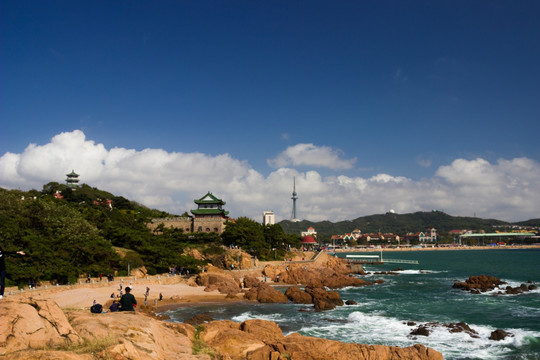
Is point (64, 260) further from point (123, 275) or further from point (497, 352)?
point (497, 352)

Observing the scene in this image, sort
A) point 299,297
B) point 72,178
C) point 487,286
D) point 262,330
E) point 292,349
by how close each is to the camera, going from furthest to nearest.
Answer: point 72,178
point 487,286
point 299,297
point 262,330
point 292,349

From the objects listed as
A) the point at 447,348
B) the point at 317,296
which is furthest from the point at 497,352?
the point at 317,296

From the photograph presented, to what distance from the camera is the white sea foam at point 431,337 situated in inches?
835

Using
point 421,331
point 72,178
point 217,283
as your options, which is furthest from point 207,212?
point 72,178

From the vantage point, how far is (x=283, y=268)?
188 ft

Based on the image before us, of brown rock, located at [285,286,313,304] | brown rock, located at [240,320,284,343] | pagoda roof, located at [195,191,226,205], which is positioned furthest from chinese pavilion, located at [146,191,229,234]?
brown rock, located at [240,320,284,343]

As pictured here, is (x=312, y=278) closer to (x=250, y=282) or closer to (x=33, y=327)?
(x=250, y=282)

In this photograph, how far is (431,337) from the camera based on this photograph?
77.4 feet

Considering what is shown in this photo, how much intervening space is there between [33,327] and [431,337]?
22.8 metres

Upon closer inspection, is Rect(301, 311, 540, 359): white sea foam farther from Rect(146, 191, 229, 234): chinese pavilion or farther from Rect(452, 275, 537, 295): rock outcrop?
Rect(146, 191, 229, 234): chinese pavilion

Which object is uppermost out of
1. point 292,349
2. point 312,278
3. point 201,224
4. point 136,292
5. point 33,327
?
point 201,224

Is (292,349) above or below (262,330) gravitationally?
above

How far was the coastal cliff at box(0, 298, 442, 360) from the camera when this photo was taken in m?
8.79

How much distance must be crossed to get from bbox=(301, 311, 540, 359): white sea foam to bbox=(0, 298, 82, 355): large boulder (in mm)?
17560
